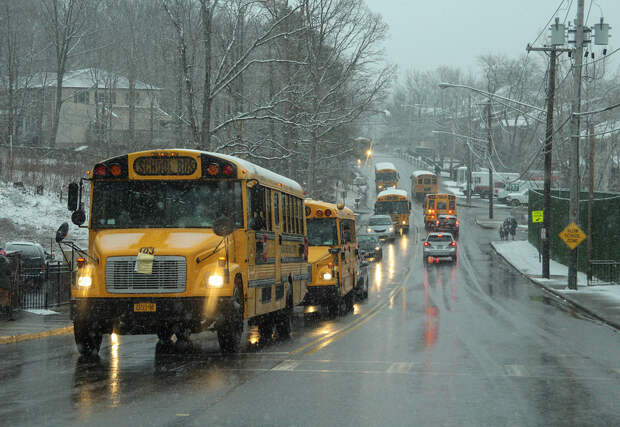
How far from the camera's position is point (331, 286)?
73.7 ft

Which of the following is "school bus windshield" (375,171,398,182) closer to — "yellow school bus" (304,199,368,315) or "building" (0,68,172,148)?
"building" (0,68,172,148)

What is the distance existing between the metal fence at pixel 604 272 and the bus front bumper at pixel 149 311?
78.3 ft

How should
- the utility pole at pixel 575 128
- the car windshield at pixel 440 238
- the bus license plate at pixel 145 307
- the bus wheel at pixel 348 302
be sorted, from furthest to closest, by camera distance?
the car windshield at pixel 440 238 < the utility pole at pixel 575 128 < the bus wheel at pixel 348 302 < the bus license plate at pixel 145 307

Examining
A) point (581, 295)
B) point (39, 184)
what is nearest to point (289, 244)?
point (581, 295)

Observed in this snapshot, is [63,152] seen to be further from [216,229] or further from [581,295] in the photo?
[216,229]

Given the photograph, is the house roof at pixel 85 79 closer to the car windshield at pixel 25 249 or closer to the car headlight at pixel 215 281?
the car windshield at pixel 25 249

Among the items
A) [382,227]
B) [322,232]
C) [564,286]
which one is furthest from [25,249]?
[382,227]

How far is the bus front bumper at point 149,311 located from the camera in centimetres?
1304

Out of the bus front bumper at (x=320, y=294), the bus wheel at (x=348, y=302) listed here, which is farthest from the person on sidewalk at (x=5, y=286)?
the bus wheel at (x=348, y=302)

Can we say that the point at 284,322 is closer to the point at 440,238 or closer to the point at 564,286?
the point at 564,286

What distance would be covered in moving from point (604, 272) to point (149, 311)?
86.0ft

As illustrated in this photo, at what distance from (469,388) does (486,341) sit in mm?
6307

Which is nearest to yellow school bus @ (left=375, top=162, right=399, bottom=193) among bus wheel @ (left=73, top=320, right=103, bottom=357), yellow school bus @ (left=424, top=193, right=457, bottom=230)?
yellow school bus @ (left=424, top=193, right=457, bottom=230)

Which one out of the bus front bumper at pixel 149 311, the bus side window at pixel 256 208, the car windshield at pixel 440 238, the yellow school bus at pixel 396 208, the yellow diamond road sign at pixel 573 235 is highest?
the yellow school bus at pixel 396 208
